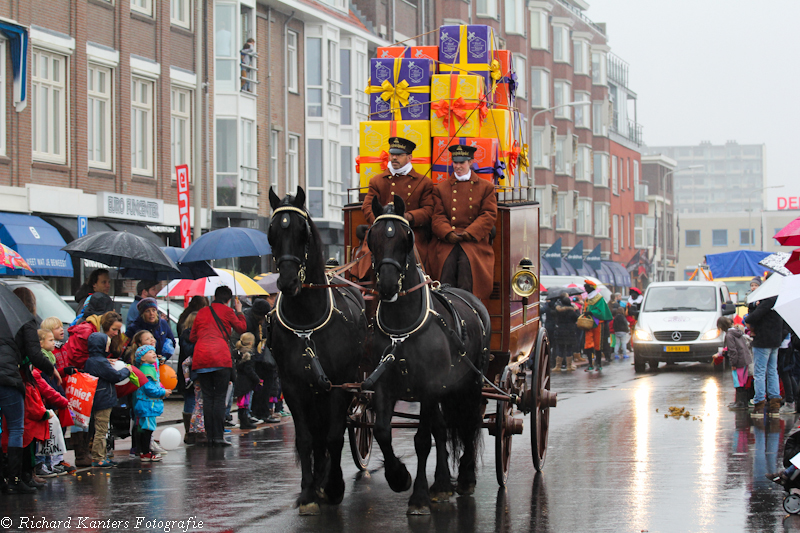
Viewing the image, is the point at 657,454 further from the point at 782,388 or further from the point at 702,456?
the point at 782,388

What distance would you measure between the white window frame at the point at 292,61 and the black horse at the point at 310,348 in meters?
28.8

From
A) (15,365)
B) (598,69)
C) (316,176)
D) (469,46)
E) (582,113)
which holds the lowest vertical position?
(15,365)

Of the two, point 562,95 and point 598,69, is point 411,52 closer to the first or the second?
point 562,95

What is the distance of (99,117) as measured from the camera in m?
27.2

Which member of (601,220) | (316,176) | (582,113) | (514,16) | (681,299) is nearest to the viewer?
(681,299)

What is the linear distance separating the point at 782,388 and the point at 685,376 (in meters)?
7.06

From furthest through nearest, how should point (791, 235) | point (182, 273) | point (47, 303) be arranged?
point (47, 303)
point (182, 273)
point (791, 235)

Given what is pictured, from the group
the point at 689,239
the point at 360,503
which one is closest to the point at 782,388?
the point at 360,503

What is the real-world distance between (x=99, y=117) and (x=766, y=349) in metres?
18.2

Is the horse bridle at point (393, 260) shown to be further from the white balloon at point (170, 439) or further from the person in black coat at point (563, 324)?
the person in black coat at point (563, 324)

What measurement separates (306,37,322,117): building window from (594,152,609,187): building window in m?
37.2

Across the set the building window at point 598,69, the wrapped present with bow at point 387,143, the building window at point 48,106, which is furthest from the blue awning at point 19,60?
the building window at point 598,69

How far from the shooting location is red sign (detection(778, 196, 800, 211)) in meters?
109

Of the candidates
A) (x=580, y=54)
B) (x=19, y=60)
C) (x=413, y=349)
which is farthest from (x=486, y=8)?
(x=413, y=349)
